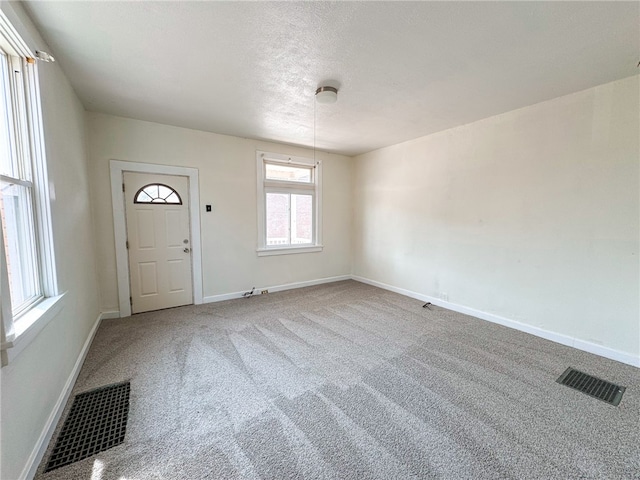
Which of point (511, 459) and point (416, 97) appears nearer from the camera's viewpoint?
point (511, 459)

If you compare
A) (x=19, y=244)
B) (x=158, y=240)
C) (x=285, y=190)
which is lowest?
(x=158, y=240)

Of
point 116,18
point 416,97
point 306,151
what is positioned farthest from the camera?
point 306,151

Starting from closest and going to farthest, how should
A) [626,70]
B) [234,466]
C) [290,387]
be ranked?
1. [234,466]
2. [290,387]
3. [626,70]

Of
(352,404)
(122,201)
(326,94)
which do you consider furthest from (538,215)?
(122,201)

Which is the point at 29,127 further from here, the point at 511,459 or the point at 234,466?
the point at 511,459

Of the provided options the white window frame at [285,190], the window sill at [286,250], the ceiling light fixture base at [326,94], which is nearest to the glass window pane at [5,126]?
the ceiling light fixture base at [326,94]

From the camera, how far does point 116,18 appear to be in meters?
1.72

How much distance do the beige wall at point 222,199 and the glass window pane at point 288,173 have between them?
0.94 feet

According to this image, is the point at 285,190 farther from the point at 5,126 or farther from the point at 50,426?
the point at 50,426

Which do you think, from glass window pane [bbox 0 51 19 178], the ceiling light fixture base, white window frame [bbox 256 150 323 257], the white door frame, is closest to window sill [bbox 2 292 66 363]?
glass window pane [bbox 0 51 19 178]

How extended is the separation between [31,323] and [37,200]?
0.87 metres

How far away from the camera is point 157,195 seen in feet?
12.3

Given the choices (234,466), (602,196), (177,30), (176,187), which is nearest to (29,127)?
(177,30)

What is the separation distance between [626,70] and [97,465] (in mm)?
4823
